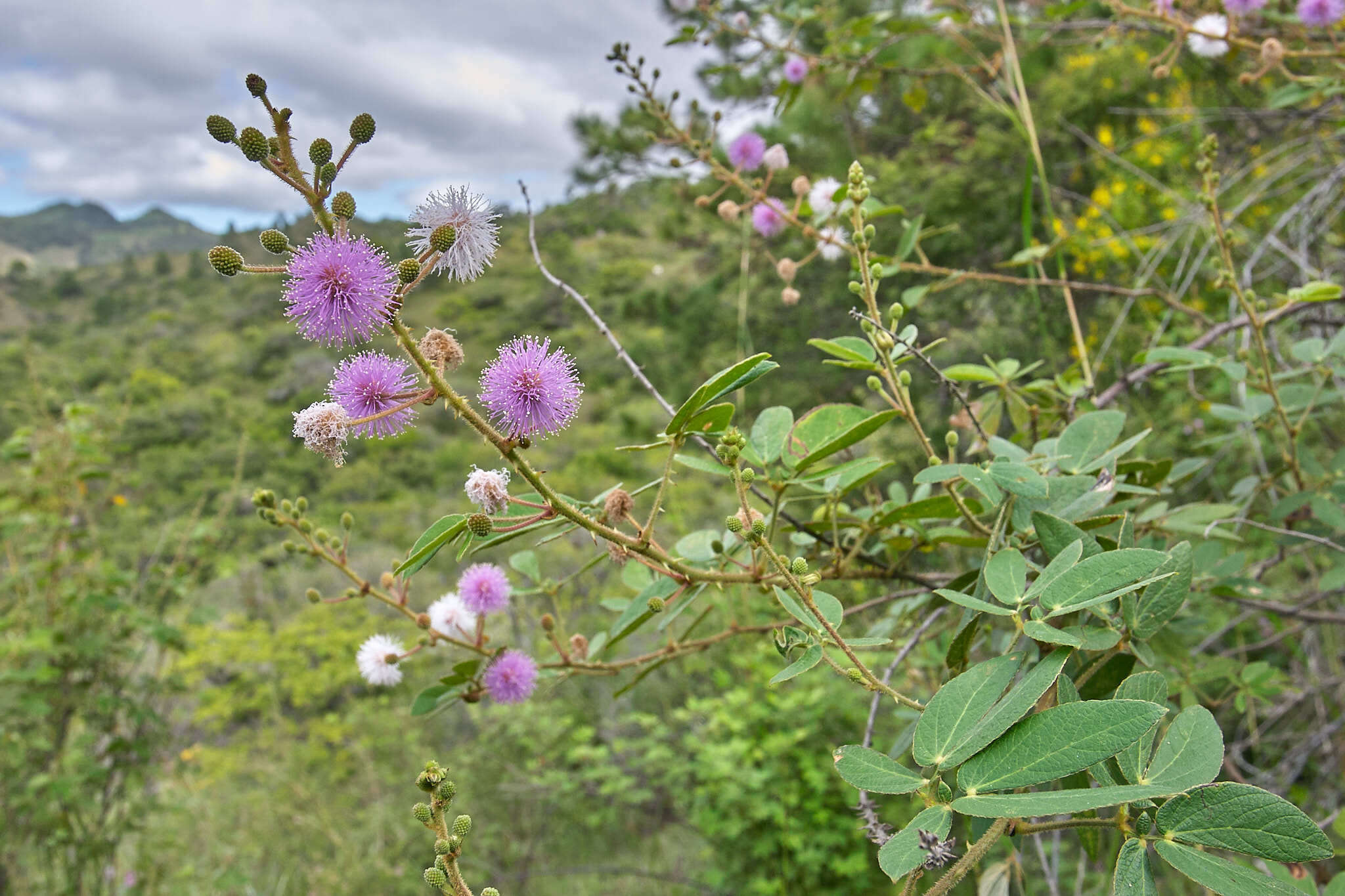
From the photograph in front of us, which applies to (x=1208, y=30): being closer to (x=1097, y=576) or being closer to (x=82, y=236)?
(x=1097, y=576)

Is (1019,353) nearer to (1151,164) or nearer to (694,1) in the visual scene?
(1151,164)

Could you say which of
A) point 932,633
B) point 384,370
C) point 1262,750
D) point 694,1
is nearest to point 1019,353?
point 1262,750

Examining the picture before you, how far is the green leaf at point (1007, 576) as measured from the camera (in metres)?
0.44

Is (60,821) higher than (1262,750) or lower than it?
higher

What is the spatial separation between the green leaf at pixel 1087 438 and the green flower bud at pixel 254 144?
0.62 meters

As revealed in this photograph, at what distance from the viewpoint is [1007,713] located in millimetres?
374

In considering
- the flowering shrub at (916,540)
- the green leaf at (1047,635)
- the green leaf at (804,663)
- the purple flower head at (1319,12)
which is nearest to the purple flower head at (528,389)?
the flowering shrub at (916,540)

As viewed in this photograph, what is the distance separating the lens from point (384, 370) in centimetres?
49

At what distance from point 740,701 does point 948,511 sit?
154 centimetres

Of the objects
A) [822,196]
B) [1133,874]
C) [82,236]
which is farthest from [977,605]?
[82,236]

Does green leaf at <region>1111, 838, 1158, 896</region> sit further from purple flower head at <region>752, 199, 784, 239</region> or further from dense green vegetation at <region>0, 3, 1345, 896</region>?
purple flower head at <region>752, 199, 784, 239</region>

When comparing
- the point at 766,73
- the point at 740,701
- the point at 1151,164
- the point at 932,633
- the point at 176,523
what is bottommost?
the point at 932,633

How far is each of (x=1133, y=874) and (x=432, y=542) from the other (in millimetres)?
422

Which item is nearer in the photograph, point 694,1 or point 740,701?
point 694,1
